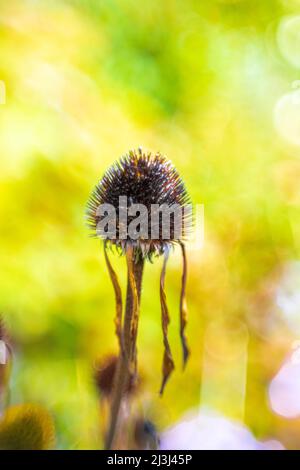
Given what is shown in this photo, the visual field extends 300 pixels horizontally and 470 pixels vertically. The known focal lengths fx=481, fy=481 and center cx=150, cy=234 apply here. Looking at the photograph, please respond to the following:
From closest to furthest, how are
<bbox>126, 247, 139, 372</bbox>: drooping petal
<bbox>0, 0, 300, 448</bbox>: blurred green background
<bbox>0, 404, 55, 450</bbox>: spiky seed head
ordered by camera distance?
1. <bbox>126, 247, 139, 372</bbox>: drooping petal
2. <bbox>0, 404, 55, 450</bbox>: spiky seed head
3. <bbox>0, 0, 300, 448</bbox>: blurred green background

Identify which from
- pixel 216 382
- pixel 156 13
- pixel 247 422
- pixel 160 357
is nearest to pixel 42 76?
pixel 156 13

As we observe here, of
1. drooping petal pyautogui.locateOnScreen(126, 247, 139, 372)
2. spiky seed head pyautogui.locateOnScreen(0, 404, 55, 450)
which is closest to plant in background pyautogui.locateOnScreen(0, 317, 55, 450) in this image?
spiky seed head pyautogui.locateOnScreen(0, 404, 55, 450)

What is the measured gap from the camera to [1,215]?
973 mm

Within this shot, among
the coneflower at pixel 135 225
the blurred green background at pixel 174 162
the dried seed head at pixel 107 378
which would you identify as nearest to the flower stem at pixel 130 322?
the coneflower at pixel 135 225

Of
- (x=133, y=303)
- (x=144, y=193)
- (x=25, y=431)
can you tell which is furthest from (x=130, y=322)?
(x=25, y=431)

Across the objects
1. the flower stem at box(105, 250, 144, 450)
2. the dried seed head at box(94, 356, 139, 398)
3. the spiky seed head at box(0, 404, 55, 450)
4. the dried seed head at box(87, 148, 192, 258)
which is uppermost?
the dried seed head at box(87, 148, 192, 258)

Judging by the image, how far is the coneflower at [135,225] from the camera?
2.16ft

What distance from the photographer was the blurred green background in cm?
96

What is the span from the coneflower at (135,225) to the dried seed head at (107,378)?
0.13 m

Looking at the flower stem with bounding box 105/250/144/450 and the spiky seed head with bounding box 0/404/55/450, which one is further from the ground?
the flower stem with bounding box 105/250/144/450

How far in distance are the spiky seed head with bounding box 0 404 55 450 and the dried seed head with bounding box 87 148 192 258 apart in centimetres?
39

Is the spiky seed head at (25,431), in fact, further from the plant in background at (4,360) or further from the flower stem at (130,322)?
the flower stem at (130,322)

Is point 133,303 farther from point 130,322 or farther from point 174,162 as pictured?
point 174,162

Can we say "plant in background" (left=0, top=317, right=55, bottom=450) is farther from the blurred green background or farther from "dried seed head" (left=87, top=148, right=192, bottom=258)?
"dried seed head" (left=87, top=148, right=192, bottom=258)
